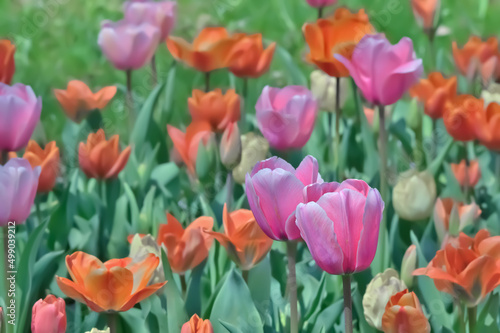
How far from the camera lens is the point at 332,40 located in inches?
66.1

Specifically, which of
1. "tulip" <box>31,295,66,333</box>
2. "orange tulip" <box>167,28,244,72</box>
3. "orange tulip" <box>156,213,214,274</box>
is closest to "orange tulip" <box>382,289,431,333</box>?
"orange tulip" <box>156,213,214,274</box>

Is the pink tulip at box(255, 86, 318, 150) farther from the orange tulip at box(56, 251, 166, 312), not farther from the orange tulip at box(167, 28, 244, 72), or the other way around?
the orange tulip at box(56, 251, 166, 312)

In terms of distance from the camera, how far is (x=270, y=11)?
13.2 ft

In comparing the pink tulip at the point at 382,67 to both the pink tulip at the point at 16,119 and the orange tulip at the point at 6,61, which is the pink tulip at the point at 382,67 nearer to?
the pink tulip at the point at 16,119

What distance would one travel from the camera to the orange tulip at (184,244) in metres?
1.32

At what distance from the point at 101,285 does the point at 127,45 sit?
114 cm

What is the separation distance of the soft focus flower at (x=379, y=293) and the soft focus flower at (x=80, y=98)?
0.95 meters

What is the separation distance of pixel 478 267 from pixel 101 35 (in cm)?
137

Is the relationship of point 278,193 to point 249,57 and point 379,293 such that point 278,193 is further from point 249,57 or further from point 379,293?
point 249,57

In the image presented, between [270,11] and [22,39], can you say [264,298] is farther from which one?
[270,11]

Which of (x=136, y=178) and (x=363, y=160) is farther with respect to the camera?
(x=363, y=160)

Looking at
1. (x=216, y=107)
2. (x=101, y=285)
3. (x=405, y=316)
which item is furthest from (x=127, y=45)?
(x=405, y=316)

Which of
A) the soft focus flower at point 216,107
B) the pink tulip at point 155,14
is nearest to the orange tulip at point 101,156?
the soft focus flower at point 216,107

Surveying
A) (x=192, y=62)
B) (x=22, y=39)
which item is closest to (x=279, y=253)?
(x=192, y=62)
